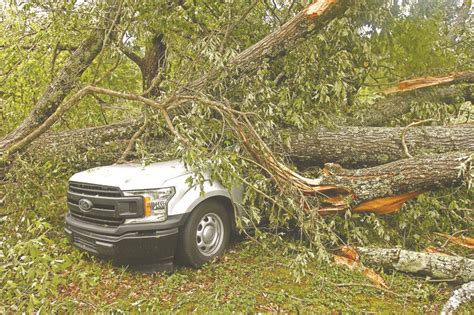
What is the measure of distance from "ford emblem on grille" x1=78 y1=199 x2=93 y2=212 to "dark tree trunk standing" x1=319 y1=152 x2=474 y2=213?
2909 mm

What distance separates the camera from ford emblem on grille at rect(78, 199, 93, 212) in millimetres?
4430

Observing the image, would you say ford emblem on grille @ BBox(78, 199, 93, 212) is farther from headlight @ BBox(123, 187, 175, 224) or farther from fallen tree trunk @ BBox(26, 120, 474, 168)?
fallen tree trunk @ BBox(26, 120, 474, 168)

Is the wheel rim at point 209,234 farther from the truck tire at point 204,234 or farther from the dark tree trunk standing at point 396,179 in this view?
the dark tree trunk standing at point 396,179

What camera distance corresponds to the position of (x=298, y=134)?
18.0 ft

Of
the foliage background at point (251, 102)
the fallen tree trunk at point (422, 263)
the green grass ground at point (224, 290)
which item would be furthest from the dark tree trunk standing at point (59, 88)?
the fallen tree trunk at point (422, 263)

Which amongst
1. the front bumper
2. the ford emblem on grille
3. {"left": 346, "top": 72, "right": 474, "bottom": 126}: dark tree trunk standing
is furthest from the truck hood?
{"left": 346, "top": 72, "right": 474, "bottom": 126}: dark tree trunk standing

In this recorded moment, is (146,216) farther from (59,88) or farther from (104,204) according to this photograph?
(59,88)

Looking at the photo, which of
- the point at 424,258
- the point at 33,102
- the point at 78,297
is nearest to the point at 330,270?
the point at 424,258

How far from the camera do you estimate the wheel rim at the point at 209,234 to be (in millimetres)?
4555

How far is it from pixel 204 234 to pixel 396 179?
2509 millimetres

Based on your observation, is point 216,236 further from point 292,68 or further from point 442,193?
point 442,193

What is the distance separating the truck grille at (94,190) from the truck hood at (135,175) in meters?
0.05

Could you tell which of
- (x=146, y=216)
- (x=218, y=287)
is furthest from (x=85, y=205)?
(x=218, y=287)

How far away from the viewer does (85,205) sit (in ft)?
14.7
